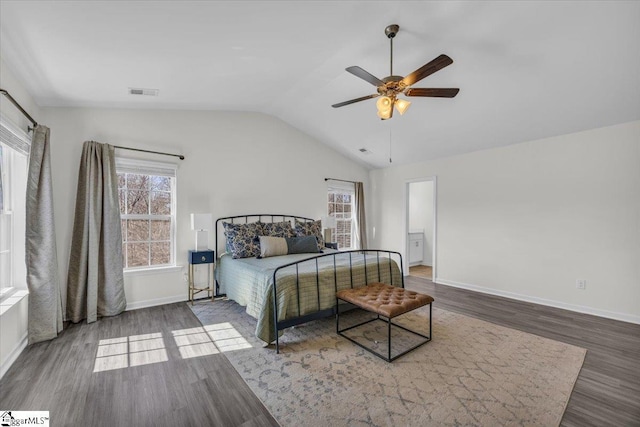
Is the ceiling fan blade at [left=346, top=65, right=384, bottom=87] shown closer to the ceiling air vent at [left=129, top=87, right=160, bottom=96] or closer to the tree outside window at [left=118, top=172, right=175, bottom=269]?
the ceiling air vent at [left=129, top=87, right=160, bottom=96]

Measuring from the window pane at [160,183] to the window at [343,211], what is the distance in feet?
9.99

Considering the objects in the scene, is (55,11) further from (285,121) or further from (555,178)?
(555,178)

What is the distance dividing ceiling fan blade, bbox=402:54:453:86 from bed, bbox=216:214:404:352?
1.84 metres

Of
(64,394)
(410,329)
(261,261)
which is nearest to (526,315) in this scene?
(410,329)

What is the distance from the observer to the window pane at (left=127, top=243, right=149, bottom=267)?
13.0 ft

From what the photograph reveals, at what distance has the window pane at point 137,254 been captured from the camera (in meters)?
3.96

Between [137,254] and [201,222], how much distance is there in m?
0.99

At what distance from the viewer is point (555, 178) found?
157 inches

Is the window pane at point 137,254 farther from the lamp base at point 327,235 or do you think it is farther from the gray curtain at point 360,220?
the gray curtain at point 360,220

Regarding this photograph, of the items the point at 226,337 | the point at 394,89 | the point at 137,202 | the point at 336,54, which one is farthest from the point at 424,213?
the point at 137,202

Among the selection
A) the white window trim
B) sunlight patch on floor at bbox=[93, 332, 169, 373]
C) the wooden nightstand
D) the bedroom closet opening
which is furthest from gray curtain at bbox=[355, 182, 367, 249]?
sunlight patch on floor at bbox=[93, 332, 169, 373]

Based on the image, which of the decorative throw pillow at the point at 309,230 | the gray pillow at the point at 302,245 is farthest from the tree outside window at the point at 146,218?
the decorative throw pillow at the point at 309,230

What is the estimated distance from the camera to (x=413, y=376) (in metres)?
2.31

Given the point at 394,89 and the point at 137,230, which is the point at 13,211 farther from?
the point at 394,89
